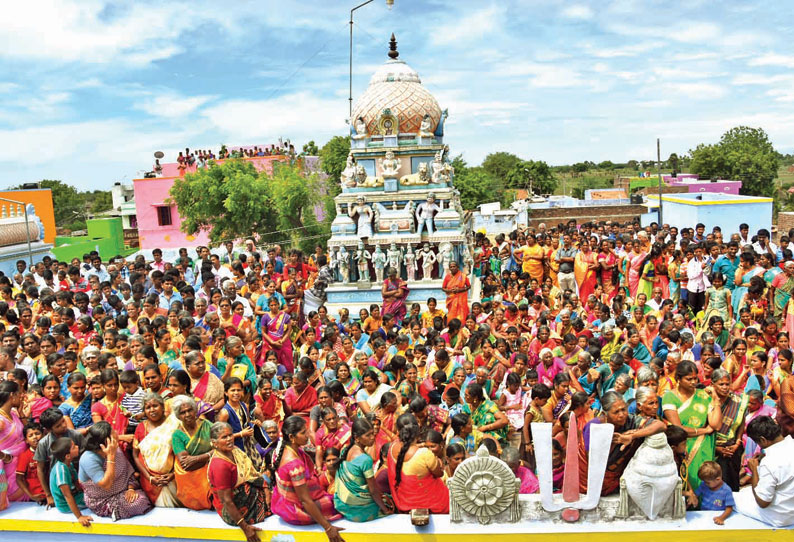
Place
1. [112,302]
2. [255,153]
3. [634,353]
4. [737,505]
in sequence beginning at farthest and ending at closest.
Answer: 1. [255,153]
2. [112,302]
3. [634,353]
4. [737,505]

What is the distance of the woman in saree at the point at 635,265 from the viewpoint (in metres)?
11.5

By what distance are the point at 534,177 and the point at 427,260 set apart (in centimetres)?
4004

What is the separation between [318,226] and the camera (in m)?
29.7

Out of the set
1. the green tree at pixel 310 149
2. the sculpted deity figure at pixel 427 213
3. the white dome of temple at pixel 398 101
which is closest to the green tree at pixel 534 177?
the green tree at pixel 310 149

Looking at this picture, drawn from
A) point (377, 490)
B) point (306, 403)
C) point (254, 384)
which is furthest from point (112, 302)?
point (377, 490)

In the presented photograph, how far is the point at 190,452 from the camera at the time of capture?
484 centimetres

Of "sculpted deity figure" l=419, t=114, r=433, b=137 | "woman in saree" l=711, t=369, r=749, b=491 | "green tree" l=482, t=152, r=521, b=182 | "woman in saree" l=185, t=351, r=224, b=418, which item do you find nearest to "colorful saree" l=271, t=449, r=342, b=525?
"woman in saree" l=185, t=351, r=224, b=418

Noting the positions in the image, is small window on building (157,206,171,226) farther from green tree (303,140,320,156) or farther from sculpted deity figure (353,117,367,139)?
sculpted deity figure (353,117,367,139)

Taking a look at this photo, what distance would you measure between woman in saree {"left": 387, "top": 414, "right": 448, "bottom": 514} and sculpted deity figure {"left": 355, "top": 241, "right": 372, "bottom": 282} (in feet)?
32.7

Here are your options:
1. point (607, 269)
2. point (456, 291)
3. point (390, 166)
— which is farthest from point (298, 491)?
point (390, 166)

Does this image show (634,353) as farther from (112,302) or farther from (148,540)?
(112,302)

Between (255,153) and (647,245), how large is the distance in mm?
27694

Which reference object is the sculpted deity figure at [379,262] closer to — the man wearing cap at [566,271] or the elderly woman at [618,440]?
the man wearing cap at [566,271]

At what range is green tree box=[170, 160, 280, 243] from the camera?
28062 mm
